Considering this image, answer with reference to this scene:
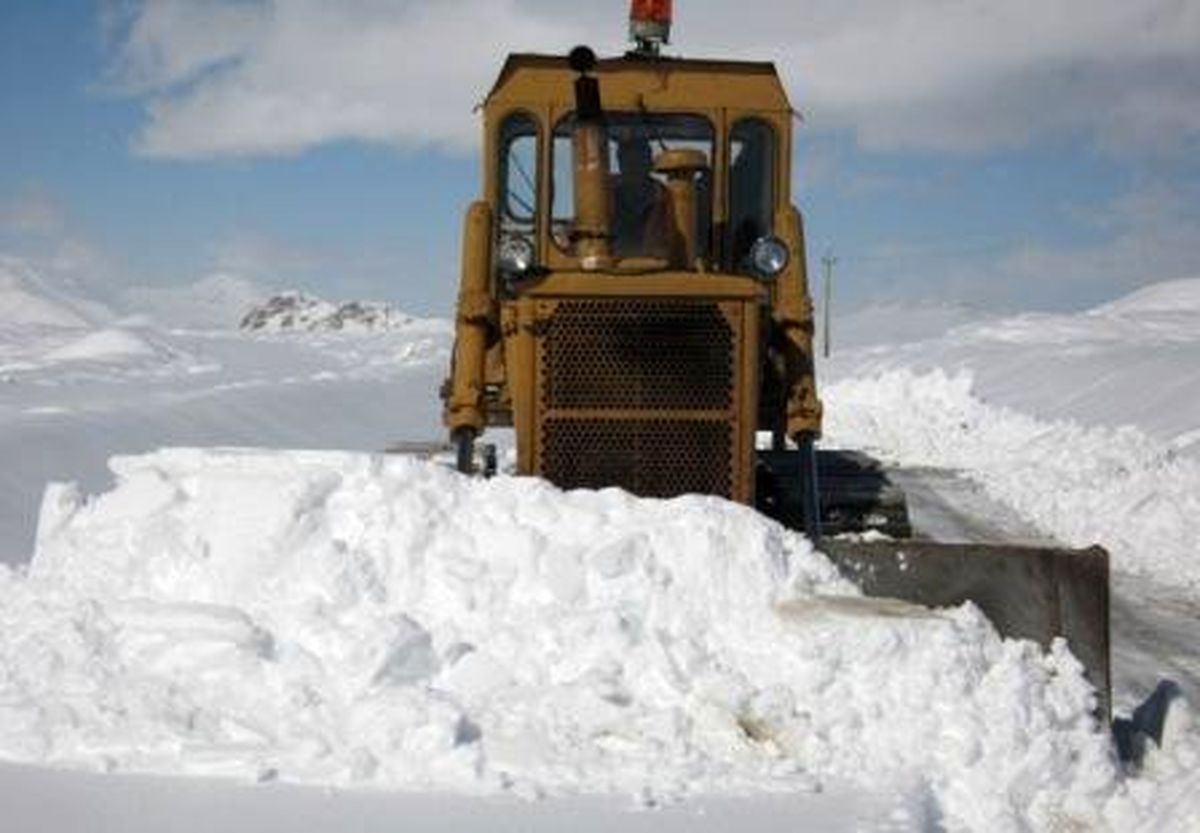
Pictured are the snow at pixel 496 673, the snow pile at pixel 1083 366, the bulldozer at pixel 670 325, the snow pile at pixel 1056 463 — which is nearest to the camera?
the snow at pixel 496 673

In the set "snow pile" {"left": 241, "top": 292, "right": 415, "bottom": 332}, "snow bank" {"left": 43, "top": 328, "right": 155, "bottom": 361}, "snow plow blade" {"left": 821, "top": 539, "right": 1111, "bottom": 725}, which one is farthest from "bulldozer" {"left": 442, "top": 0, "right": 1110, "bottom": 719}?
"snow pile" {"left": 241, "top": 292, "right": 415, "bottom": 332}

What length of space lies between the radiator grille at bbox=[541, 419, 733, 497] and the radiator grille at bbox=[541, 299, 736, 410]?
0.09 m

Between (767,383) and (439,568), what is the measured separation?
242cm

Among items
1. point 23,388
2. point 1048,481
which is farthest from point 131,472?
point 23,388

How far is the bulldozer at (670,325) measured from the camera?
5.50 m

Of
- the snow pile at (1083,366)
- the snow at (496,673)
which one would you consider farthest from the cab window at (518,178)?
the snow pile at (1083,366)

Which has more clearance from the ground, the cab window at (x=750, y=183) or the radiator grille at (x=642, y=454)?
the cab window at (x=750, y=183)

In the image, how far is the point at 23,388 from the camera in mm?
22734

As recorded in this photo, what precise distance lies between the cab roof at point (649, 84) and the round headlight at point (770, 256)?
3.69 ft

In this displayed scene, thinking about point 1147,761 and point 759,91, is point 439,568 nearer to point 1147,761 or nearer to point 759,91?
point 1147,761

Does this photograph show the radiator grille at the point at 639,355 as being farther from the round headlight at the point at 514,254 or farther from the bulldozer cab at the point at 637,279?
the round headlight at the point at 514,254

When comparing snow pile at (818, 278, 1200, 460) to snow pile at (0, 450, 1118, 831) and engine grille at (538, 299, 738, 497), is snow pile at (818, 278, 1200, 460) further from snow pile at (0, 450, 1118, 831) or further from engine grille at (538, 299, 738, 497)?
snow pile at (0, 450, 1118, 831)

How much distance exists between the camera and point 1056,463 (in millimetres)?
17000

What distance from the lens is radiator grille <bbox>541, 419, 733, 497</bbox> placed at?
19.8ft
